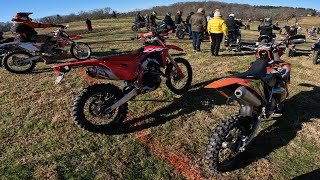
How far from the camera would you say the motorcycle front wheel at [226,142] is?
375 cm

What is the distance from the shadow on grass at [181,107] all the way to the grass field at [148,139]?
0.02 m

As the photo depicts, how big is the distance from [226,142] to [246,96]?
2.20ft

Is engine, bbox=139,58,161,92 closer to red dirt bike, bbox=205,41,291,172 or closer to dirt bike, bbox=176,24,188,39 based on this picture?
red dirt bike, bbox=205,41,291,172

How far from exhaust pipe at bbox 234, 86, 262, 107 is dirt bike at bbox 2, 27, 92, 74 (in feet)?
22.4

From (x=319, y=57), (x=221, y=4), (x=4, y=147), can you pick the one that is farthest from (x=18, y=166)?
(x=221, y=4)

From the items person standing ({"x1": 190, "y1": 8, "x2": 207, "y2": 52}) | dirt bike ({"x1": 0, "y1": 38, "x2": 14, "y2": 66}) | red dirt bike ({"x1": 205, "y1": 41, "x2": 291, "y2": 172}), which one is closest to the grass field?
red dirt bike ({"x1": 205, "y1": 41, "x2": 291, "y2": 172})

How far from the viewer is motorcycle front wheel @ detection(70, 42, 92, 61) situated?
10.3m

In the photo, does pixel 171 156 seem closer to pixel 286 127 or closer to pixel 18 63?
pixel 286 127

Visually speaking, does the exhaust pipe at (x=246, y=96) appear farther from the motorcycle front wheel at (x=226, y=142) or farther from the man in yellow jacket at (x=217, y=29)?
the man in yellow jacket at (x=217, y=29)

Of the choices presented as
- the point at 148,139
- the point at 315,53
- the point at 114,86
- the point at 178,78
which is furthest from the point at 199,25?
the point at 148,139

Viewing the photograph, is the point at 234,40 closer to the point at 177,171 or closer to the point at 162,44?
the point at 162,44

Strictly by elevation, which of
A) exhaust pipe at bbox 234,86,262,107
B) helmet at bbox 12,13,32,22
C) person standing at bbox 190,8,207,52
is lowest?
exhaust pipe at bbox 234,86,262,107

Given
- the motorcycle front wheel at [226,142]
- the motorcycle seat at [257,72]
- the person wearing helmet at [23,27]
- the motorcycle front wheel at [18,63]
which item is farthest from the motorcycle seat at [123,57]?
the person wearing helmet at [23,27]

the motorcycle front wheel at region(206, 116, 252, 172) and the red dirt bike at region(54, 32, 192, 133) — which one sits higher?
the red dirt bike at region(54, 32, 192, 133)
